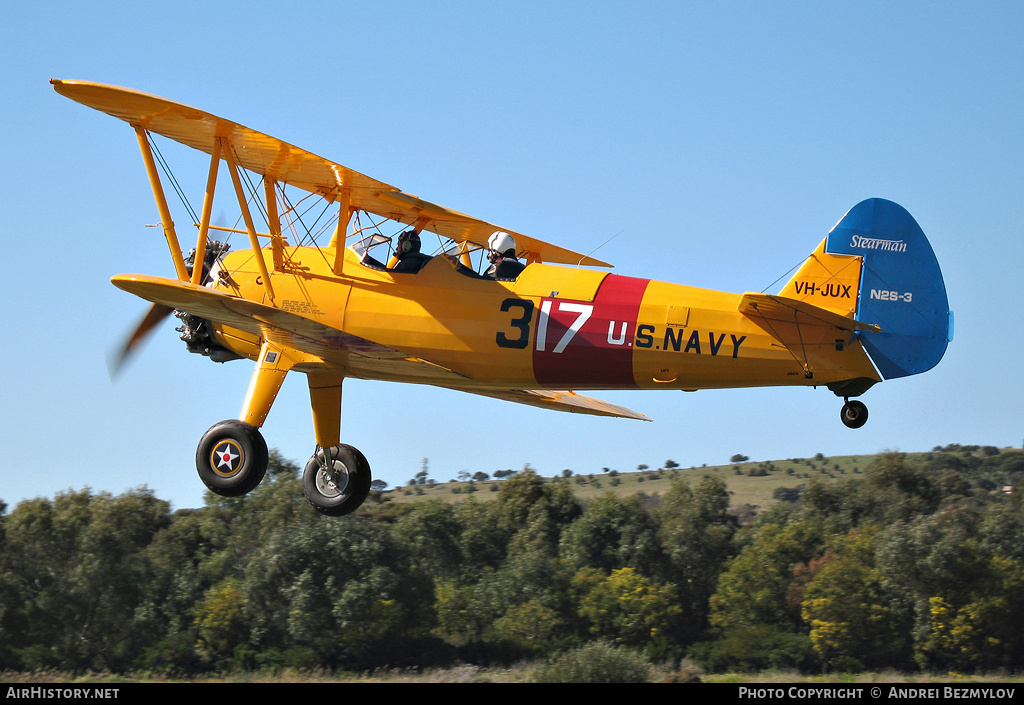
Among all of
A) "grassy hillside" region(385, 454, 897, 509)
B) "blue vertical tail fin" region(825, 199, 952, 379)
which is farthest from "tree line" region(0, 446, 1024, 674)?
"blue vertical tail fin" region(825, 199, 952, 379)

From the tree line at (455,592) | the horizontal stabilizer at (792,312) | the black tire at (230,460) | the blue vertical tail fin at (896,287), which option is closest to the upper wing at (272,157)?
the black tire at (230,460)

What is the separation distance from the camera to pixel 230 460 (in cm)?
1093

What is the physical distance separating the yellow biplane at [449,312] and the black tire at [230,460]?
0.02 meters

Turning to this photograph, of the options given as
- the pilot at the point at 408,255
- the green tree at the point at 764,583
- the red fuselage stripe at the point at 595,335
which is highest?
the pilot at the point at 408,255

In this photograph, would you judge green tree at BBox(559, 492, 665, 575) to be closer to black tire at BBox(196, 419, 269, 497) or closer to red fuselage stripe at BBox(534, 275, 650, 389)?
black tire at BBox(196, 419, 269, 497)

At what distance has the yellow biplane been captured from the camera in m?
9.83

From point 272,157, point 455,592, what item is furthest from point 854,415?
point 455,592

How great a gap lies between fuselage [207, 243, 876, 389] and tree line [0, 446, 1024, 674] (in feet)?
87.6

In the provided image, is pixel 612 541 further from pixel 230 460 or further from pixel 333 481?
pixel 230 460

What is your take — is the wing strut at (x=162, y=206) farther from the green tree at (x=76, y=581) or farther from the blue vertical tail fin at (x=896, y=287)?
the green tree at (x=76, y=581)

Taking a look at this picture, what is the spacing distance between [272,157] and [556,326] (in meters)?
3.48

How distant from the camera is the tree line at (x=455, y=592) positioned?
120ft
